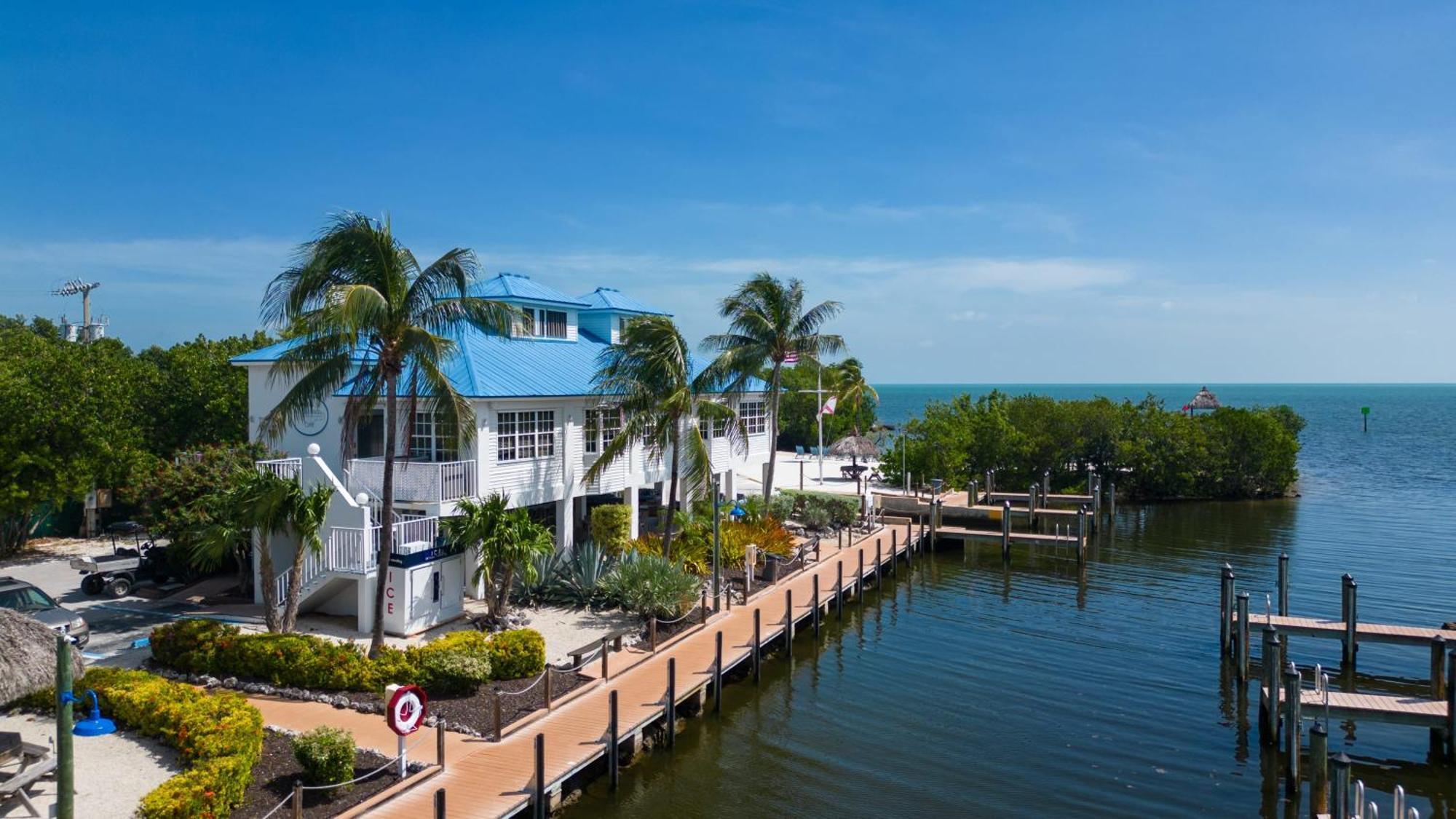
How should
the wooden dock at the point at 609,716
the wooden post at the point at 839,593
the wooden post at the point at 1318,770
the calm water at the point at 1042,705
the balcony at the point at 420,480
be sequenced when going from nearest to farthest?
1. the wooden dock at the point at 609,716
2. the wooden post at the point at 1318,770
3. the calm water at the point at 1042,705
4. the balcony at the point at 420,480
5. the wooden post at the point at 839,593

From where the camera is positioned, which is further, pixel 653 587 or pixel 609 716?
pixel 653 587

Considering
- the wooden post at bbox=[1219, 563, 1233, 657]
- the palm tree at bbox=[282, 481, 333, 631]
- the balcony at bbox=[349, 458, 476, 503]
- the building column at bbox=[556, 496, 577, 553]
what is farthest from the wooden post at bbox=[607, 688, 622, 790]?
the wooden post at bbox=[1219, 563, 1233, 657]

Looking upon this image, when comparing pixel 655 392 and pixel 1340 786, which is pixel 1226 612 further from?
pixel 655 392

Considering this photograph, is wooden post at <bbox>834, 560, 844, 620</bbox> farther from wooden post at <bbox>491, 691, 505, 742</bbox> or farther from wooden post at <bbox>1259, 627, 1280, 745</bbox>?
wooden post at <bbox>491, 691, 505, 742</bbox>

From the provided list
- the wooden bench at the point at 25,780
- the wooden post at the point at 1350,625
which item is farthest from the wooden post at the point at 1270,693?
the wooden bench at the point at 25,780

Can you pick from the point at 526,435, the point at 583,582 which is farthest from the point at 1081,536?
the point at 526,435

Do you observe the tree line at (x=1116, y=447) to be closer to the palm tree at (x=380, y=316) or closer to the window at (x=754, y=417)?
the window at (x=754, y=417)

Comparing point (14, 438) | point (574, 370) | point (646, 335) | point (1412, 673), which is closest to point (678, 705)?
point (646, 335)
